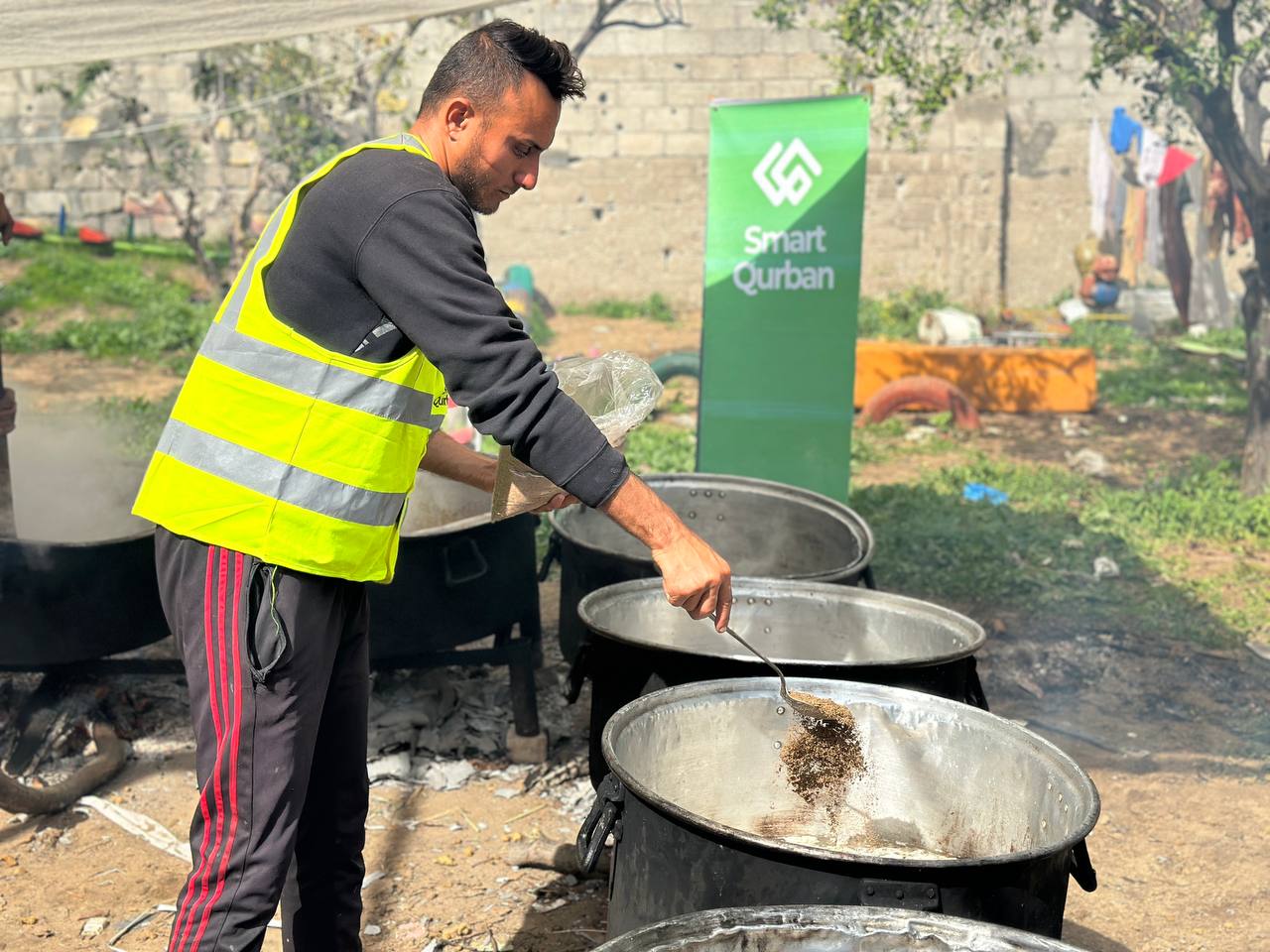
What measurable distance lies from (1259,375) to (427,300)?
7938 mm

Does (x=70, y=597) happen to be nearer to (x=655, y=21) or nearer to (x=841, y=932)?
(x=841, y=932)

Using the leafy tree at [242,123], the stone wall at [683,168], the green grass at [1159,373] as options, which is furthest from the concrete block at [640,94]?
the green grass at [1159,373]

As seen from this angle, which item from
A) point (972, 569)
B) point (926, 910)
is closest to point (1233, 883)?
point (926, 910)

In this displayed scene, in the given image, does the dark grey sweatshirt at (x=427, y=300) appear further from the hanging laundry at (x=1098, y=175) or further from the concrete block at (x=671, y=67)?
the hanging laundry at (x=1098, y=175)

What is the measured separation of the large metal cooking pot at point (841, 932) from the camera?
1.91m

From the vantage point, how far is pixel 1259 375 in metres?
8.55

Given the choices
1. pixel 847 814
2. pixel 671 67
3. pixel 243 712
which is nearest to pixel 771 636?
pixel 847 814

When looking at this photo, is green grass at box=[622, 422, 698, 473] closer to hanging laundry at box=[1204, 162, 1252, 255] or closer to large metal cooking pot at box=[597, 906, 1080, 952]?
large metal cooking pot at box=[597, 906, 1080, 952]

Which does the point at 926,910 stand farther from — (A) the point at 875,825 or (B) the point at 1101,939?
(B) the point at 1101,939

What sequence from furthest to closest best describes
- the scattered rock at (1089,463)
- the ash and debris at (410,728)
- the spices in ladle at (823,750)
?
the scattered rock at (1089,463)
the ash and debris at (410,728)
the spices in ladle at (823,750)

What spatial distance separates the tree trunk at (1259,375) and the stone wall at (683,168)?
659 centimetres

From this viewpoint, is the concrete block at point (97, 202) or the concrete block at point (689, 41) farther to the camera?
the concrete block at point (97, 202)

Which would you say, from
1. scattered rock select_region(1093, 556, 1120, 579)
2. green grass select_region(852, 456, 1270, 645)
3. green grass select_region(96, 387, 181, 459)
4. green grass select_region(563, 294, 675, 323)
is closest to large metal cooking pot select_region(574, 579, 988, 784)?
green grass select_region(852, 456, 1270, 645)

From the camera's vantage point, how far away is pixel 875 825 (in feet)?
9.98
